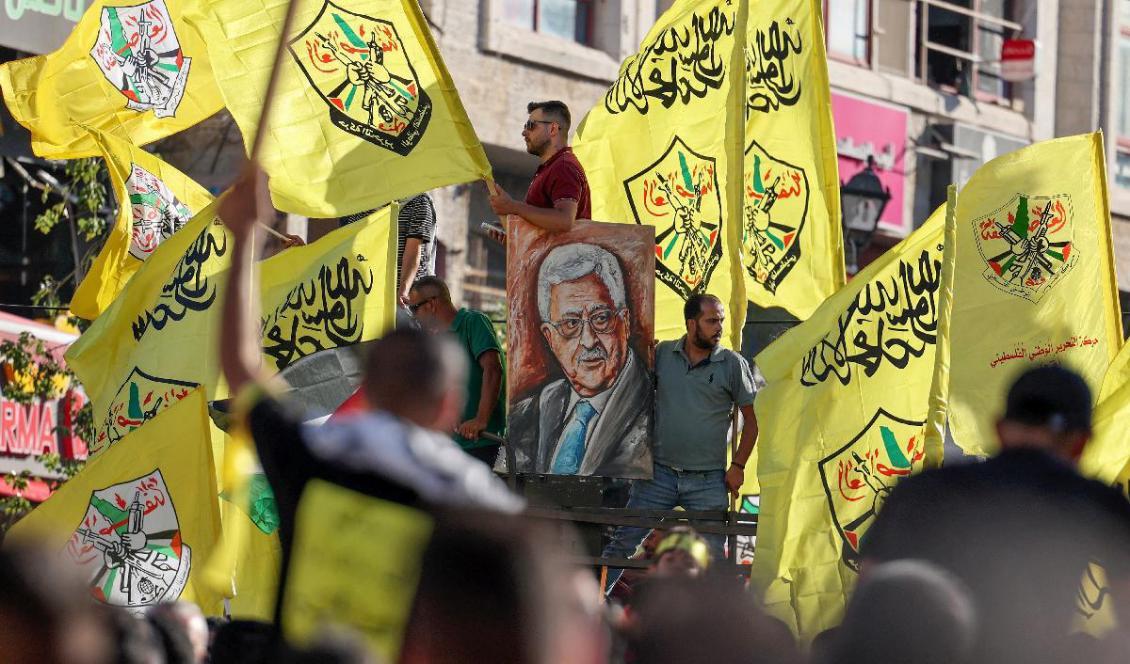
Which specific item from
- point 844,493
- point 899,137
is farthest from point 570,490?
point 899,137

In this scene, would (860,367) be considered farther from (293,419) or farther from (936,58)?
(936,58)

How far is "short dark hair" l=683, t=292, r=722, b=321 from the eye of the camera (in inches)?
347

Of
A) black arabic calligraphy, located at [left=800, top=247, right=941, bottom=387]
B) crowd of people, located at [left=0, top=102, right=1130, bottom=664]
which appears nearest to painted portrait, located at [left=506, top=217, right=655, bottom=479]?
black arabic calligraphy, located at [left=800, top=247, right=941, bottom=387]

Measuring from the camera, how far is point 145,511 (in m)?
7.32

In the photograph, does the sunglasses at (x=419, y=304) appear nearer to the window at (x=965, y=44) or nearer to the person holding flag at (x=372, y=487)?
the person holding flag at (x=372, y=487)

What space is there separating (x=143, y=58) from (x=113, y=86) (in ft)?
0.76

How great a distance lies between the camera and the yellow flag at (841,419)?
7695 mm

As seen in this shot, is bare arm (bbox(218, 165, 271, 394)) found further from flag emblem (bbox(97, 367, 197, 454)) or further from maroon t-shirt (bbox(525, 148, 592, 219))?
flag emblem (bbox(97, 367, 197, 454))

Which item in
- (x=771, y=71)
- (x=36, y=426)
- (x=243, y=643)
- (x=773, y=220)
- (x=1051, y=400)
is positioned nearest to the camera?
(x=243, y=643)

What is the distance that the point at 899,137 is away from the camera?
2234cm

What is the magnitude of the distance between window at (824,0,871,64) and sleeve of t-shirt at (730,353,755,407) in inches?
541

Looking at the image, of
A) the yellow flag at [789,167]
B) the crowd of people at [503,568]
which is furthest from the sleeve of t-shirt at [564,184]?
the crowd of people at [503,568]

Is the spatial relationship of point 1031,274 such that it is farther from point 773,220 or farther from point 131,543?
point 131,543

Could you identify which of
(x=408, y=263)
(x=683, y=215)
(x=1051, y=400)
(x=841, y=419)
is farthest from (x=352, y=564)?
(x=683, y=215)
